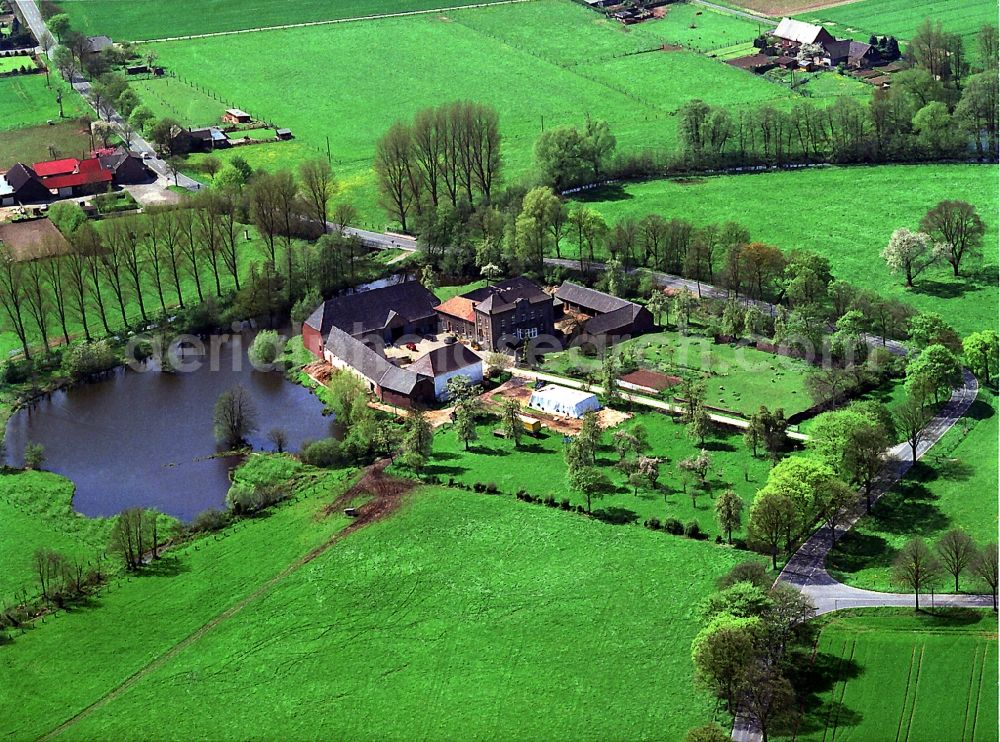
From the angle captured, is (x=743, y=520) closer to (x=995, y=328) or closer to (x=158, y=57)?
(x=995, y=328)

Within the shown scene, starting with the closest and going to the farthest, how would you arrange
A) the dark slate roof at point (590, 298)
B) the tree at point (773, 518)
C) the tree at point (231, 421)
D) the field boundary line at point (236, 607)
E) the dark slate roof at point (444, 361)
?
the field boundary line at point (236, 607), the tree at point (773, 518), the tree at point (231, 421), the dark slate roof at point (444, 361), the dark slate roof at point (590, 298)

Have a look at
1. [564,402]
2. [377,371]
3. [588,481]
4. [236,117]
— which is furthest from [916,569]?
[236,117]

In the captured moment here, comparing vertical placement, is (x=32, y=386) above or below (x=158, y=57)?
below

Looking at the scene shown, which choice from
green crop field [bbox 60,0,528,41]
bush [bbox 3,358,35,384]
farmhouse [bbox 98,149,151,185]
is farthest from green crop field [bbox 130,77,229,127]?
bush [bbox 3,358,35,384]

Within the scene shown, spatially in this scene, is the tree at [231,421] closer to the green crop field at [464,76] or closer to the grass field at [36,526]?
the grass field at [36,526]

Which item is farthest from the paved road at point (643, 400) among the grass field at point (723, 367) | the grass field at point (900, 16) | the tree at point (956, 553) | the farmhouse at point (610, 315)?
the grass field at point (900, 16)

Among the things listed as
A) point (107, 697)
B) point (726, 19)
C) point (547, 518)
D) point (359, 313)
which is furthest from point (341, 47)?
point (107, 697)

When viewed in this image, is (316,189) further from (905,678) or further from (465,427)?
(905,678)
